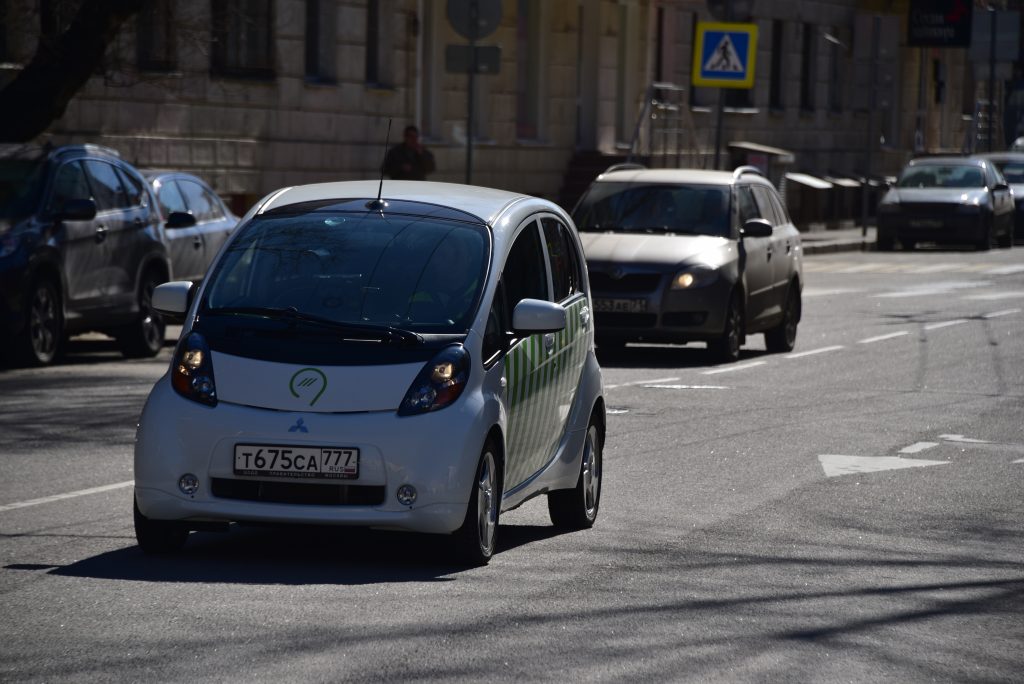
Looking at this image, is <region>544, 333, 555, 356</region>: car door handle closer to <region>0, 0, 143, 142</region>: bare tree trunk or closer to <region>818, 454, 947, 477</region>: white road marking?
<region>818, 454, 947, 477</region>: white road marking

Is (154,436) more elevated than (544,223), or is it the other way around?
(544,223)

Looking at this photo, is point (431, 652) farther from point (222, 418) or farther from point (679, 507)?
point (679, 507)

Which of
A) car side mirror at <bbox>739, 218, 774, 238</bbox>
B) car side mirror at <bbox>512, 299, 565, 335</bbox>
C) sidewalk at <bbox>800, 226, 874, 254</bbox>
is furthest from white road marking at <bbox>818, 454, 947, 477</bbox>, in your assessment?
sidewalk at <bbox>800, 226, 874, 254</bbox>

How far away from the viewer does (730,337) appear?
60.4 ft

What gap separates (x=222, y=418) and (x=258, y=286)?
80 cm

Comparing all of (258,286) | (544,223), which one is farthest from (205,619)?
(544,223)

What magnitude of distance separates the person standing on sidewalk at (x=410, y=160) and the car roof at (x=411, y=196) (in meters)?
17.0

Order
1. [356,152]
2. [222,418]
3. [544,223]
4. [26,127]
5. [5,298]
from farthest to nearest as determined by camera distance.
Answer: [356,152] → [26,127] → [5,298] → [544,223] → [222,418]

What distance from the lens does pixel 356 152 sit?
31.5 metres

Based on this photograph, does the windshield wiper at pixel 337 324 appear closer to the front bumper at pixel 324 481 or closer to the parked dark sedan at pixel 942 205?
the front bumper at pixel 324 481

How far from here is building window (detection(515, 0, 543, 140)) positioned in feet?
123

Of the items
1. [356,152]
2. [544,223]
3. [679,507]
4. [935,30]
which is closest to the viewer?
[544,223]

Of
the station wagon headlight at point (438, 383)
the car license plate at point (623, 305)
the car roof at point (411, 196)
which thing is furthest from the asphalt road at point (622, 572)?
the car license plate at point (623, 305)

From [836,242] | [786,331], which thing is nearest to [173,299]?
[786,331]
